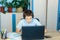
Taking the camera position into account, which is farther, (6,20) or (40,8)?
(6,20)

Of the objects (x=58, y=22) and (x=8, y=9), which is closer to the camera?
(x=58, y=22)

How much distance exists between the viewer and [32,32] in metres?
2.31

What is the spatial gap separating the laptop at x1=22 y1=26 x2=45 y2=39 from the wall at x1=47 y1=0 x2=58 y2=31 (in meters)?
1.72

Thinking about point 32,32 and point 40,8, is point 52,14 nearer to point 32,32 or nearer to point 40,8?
point 40,8

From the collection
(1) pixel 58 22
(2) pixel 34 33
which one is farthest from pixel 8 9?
(2) pixel 34 33

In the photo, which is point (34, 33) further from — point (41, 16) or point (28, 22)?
point (41, 16)

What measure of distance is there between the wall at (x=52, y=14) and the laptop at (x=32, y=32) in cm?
172

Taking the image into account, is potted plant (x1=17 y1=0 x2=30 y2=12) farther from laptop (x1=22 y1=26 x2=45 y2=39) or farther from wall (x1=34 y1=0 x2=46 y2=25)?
laptop (x1=22 y1=26 x2=45 y2=39)

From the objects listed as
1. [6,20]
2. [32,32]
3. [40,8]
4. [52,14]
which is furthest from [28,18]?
[6,20]

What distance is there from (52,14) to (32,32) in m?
1.83

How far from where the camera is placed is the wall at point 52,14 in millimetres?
3947

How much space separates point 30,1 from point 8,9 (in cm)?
74

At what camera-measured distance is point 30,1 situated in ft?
14.0

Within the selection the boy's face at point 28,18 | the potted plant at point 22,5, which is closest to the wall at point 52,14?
the potted plant at point 22,5
